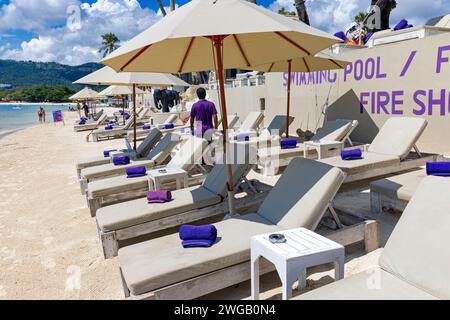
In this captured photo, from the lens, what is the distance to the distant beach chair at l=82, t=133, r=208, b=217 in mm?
4918

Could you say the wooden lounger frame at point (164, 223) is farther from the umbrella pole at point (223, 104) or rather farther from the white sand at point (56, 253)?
the umbrella pole at point (223, 104)

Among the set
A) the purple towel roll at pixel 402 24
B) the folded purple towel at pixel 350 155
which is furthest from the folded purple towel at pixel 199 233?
the purple towel roll at pixel 402 24

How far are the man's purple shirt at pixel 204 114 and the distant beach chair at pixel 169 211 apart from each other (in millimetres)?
2360

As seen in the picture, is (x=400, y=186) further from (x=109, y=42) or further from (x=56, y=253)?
(x=109, y=42)

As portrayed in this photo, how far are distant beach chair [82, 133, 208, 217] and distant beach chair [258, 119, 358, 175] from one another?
1.37 meters

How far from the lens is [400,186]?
12.8 ft

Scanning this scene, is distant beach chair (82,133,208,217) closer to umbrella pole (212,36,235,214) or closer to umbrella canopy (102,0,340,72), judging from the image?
umbrella canopy (102,0,340,72)

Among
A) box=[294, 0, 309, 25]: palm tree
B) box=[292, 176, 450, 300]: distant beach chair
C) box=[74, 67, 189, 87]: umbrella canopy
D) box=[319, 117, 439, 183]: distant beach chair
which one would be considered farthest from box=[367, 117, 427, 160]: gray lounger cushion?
box=[294, 0, 309, 25]: palm tree

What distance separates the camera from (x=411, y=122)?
5.71 meters

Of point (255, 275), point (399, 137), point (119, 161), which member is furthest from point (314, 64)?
point (255, 275)

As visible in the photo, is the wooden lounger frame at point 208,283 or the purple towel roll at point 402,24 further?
the purple towel roll at point 402,24

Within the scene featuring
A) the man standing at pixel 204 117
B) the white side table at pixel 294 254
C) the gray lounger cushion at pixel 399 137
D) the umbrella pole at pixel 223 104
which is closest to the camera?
the white side table at pixel 294 254

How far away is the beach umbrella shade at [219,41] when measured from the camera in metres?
2.58
